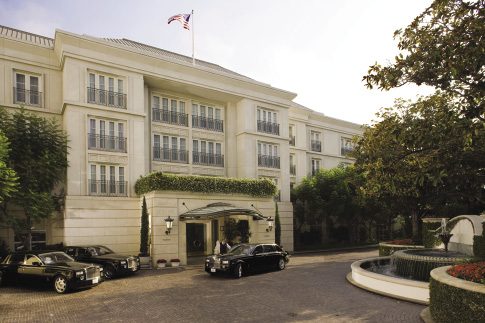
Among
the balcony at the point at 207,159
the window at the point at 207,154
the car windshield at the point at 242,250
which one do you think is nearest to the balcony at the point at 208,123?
the window at the point at 207,154

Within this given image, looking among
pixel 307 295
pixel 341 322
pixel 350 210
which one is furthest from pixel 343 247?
pixel 341 322

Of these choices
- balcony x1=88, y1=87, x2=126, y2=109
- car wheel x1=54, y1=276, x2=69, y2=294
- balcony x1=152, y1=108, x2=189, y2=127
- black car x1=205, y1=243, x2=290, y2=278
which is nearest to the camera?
car wheel x1=54, y1=276, x2=69, y2=294

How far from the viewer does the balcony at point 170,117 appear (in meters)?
26.8

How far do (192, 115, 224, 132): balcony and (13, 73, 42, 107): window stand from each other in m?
10.5

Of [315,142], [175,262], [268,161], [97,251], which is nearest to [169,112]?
[268,161]

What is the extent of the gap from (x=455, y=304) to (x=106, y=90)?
864 inches

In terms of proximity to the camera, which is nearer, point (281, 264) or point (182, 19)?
point (281, 264)

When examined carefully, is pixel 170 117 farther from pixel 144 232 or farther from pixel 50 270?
pixel 50 270

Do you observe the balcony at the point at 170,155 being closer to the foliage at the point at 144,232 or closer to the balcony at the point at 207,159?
the balcony at the point at 207,159

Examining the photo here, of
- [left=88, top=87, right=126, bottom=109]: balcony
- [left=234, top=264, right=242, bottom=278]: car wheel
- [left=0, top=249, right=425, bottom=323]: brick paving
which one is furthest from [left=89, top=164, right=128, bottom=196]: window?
[left=234, top=264, right=242, bottom=278]: car wheel

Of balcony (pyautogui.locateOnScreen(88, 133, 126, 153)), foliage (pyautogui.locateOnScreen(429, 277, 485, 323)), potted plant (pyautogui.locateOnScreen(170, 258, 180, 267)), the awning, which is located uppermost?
balcony (pyautogui.locateOnScreen(88, 133, 126, 153))

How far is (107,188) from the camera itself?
23.4 meters

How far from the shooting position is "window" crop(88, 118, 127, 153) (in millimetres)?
23172

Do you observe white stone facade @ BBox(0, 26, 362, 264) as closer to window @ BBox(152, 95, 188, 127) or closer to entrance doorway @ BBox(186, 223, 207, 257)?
window @ BBox(152, 95, 188, 127)
